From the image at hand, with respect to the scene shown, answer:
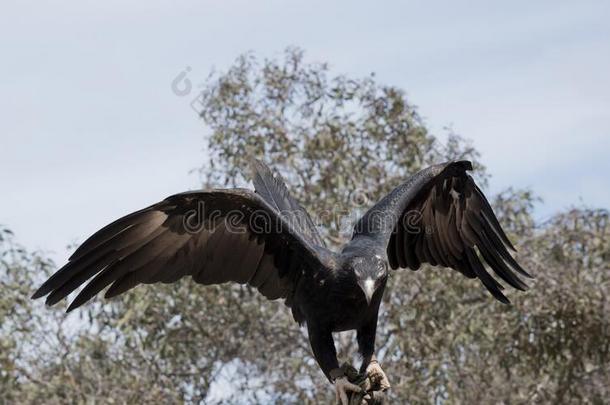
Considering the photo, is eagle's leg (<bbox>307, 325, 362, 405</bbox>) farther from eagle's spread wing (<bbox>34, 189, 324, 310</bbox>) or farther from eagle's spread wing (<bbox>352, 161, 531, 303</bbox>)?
eagle's spread wing (<bbox>352, 161, 531, 303</bbox>)

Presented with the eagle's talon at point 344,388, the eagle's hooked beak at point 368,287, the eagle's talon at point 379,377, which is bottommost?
the eagle's talon at point 344,388

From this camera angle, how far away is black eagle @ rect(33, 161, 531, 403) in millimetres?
6473

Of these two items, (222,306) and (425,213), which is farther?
(222,306)

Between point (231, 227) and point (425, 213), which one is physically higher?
point (425, 213)

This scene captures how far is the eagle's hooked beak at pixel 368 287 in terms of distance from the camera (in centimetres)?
629

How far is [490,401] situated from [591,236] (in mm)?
2360

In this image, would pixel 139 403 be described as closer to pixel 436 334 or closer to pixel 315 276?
pixel 436 334

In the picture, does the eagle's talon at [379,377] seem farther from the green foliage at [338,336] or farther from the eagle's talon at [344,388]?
the green foliage at [338,336]

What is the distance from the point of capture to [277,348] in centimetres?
1377

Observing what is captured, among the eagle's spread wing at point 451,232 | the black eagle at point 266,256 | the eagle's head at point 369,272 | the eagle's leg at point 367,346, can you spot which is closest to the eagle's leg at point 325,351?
the black eagle at point 266,256

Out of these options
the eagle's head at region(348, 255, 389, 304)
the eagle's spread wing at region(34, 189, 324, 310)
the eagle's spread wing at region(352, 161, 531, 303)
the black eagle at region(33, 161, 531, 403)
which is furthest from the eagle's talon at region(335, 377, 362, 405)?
the eagle's spread wing at region(352, 161, 531, 303)

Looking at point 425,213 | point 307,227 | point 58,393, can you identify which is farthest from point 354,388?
point 58,393

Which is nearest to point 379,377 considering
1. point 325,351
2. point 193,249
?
point 325,351

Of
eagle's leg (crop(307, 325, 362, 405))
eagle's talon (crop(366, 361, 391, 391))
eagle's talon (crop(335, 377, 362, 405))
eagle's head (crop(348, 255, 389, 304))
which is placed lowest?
eagle's talon (crop(335, 377, 362, 405))
